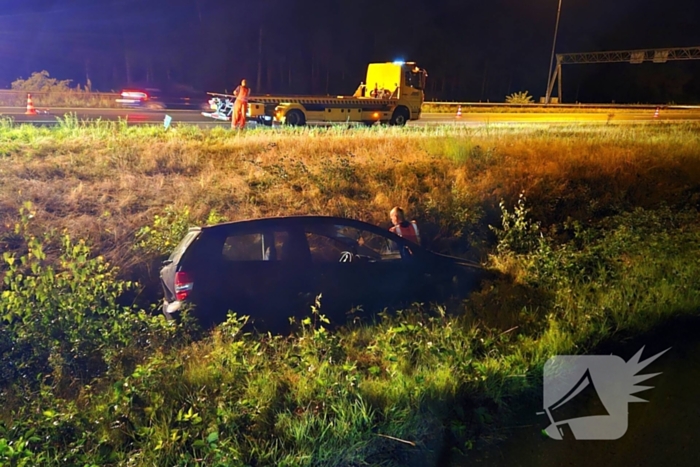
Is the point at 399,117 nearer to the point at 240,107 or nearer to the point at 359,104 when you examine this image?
the point at 359,104

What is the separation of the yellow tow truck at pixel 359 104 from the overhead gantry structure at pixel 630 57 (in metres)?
23.4

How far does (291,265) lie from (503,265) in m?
3.79

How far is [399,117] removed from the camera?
21.9 metres

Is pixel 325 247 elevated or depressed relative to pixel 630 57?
depressed

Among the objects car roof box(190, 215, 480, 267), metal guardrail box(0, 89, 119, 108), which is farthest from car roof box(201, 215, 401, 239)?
metal guardrail box(0, 89, 119, 108)

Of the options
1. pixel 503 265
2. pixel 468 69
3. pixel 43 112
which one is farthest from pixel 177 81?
pixel 503 265

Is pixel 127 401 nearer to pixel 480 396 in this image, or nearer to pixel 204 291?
pixel 204 291

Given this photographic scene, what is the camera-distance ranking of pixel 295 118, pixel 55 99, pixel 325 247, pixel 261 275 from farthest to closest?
pixel 55 99, pixel 295 118, pixel 325 247, pixel 261 275

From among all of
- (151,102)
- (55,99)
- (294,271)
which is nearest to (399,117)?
(151,102)

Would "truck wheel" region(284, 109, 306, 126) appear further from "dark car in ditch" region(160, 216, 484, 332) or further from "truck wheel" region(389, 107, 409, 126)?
"dark car in ditch" region(160, 216, 484, 332)

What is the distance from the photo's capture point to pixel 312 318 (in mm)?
6145

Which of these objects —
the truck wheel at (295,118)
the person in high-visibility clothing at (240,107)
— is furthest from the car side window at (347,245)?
the truck wheel at (295,118)

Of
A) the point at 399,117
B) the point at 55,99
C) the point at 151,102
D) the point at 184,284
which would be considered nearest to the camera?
the point at 184,284

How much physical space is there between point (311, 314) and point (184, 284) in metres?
1.40
